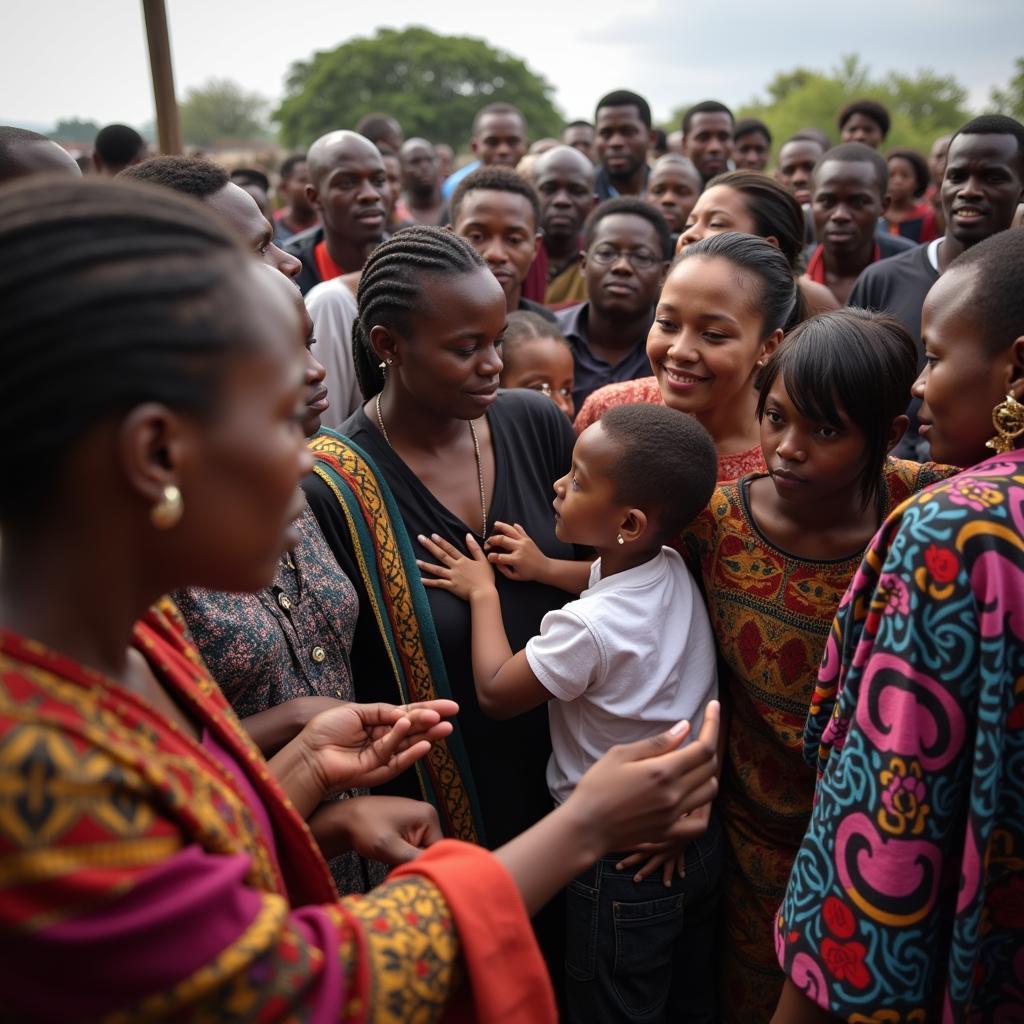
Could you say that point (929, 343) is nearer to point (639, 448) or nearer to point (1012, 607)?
point (1012, 607)

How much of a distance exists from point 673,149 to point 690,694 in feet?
32.6

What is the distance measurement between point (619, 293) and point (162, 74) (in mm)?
2147

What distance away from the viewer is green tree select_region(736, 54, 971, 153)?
1607 inches

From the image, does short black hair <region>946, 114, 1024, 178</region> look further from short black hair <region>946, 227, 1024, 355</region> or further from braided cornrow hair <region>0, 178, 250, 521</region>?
braided cornrow hair <region>0, 178, 250, 521</region>

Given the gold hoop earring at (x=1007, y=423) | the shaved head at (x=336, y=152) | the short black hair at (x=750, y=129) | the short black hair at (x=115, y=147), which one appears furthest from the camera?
the short black hair at (x=750, y=129)

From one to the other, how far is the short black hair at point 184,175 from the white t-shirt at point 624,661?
1313 mm

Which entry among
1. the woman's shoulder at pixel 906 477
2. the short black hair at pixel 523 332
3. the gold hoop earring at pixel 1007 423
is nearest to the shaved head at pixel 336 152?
the short black hair at pixel 523 332

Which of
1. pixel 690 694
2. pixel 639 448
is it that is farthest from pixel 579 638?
pixel 639 448

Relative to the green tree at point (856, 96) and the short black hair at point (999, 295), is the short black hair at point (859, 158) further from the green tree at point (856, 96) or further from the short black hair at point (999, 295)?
the green tree at point (856, 96)

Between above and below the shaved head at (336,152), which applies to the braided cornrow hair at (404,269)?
below

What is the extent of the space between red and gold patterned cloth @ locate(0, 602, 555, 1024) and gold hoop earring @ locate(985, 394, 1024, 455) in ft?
3.64

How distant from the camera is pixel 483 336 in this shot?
93.6 inches

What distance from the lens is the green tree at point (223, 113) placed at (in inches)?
2704

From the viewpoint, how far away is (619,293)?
4035 mm
